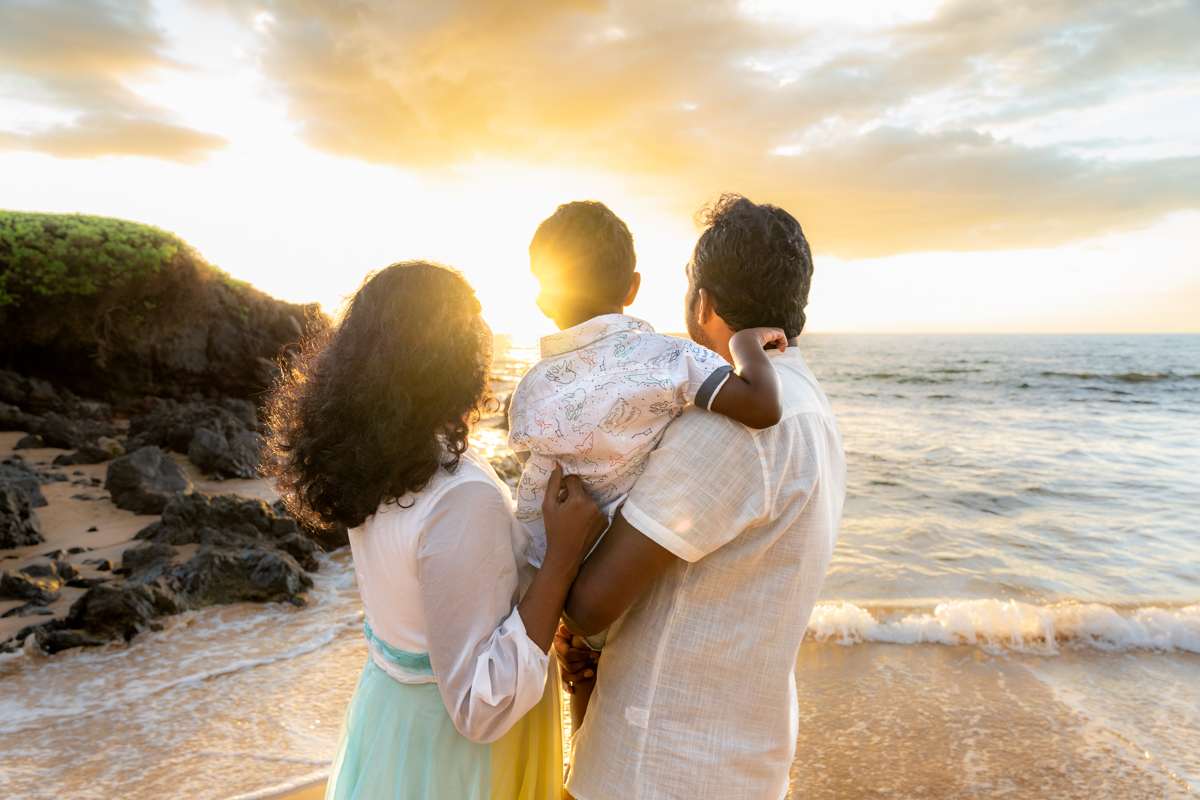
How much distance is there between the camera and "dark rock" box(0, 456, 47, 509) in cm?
662

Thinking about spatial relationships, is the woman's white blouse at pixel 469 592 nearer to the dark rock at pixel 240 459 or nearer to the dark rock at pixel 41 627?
the dark rock at pixel 41 627

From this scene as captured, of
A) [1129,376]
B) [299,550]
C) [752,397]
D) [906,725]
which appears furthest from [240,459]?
[1129,376]

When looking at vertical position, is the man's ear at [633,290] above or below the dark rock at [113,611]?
above

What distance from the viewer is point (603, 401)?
1.60 m

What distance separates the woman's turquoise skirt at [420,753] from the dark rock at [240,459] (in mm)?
7500

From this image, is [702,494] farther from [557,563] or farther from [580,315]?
[580,315]

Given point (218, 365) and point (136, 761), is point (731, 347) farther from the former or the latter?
point (218, 365)

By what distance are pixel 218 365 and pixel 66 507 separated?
17.2 feet

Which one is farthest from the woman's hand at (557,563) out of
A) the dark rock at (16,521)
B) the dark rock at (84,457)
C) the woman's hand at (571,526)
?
the dark rock at (84,457)

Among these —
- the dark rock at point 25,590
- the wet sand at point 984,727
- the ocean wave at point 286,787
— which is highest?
the dark rock at point 25,590

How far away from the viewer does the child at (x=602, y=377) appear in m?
1.57

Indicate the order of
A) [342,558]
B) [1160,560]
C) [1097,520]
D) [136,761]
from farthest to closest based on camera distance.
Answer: [1097,520] → [1160,560] → [342,558] → [136,761]

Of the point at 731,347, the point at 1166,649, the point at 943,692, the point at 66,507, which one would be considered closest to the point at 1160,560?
the point at 1166,649

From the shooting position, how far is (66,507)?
22.4 ft
